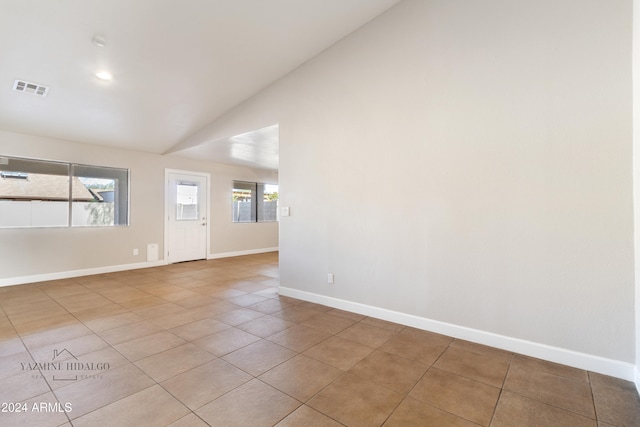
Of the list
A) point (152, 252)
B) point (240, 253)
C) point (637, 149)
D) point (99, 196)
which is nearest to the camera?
point (637, 149)

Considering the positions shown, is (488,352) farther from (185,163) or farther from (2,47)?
(185,163)

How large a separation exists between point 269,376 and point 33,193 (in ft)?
17.4

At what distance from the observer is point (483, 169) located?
254 cm

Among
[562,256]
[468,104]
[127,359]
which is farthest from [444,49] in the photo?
[127,359]

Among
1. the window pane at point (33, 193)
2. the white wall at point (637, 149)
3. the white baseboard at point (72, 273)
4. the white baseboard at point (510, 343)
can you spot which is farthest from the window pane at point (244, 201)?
the white wall at point (637, 149)

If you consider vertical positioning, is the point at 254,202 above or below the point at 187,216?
above

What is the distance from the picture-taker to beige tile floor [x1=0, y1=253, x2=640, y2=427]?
5.44ft

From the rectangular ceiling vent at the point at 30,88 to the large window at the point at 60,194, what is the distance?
1.78 meters

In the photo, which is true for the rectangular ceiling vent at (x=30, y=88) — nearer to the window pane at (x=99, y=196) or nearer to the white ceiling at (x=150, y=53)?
the white ceiling at (x=150, y=53)

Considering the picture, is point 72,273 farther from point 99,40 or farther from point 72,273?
point 99,40

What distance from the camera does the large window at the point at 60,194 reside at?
4.58 m

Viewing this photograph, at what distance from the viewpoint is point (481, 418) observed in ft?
5.37

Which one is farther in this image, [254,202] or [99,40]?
[254,202]

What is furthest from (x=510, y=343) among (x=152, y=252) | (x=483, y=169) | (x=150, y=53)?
(x=152, y=252)
